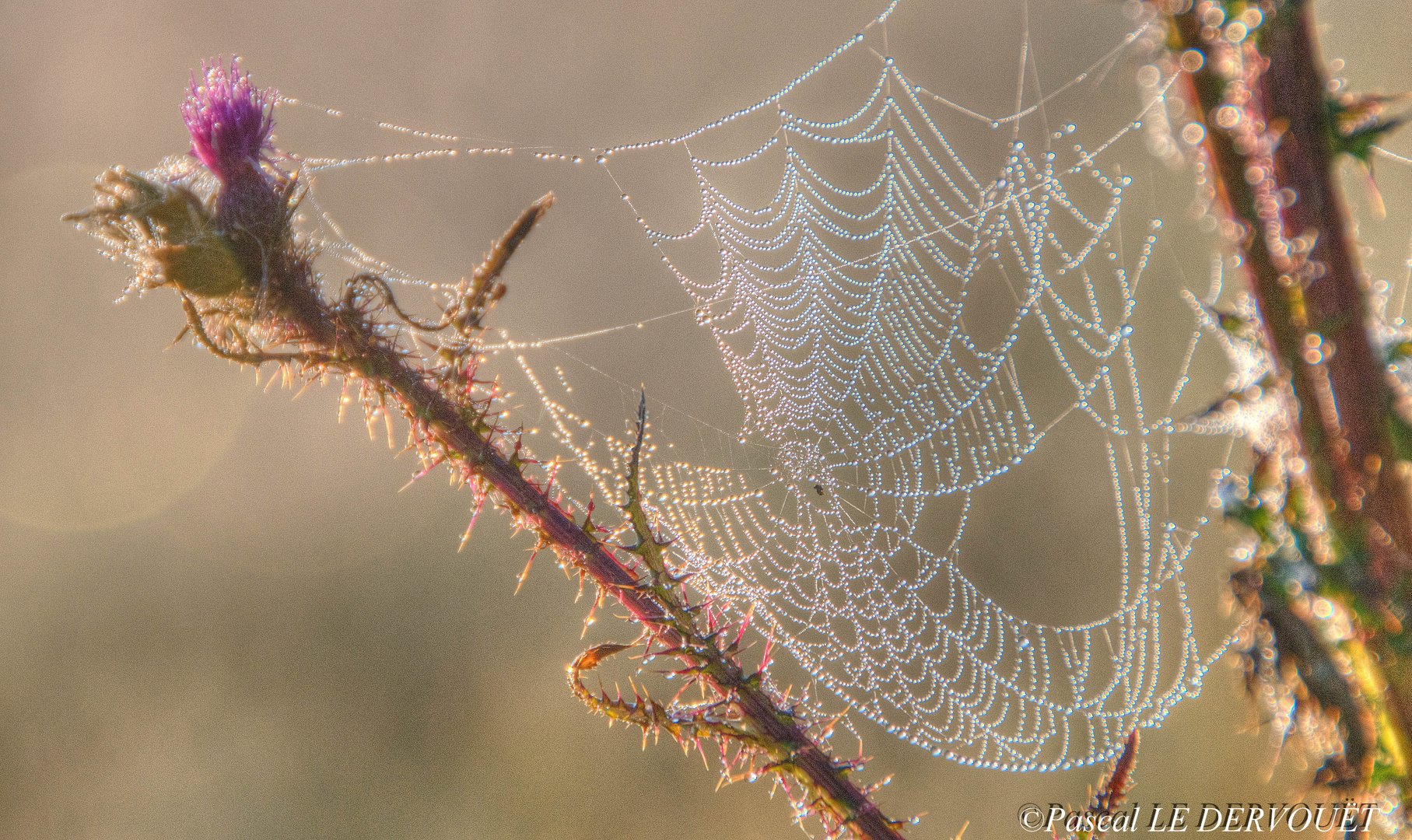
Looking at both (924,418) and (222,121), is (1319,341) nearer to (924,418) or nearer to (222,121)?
(222,121)

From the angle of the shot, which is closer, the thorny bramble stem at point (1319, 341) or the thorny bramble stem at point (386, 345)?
the thorny bramble stem at point (1319, 341)

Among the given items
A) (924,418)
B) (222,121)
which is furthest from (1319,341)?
(924,418)

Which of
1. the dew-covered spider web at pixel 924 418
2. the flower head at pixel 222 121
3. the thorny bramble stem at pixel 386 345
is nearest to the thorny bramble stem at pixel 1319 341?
the thorny bramble stem at pixel 386 345

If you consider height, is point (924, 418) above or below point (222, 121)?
below

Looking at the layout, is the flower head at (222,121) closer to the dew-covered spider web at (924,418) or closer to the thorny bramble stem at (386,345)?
the thorny bramble stem at (386,345)

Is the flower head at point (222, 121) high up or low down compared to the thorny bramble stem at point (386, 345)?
up

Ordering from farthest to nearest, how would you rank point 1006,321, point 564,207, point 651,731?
point 1006,321 < point 564,207 < point 651,731

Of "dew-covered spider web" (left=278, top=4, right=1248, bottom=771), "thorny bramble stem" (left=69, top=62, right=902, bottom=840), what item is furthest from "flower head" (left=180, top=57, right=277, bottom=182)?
"dew-covered spider web" (left=278, top=4, right=1248, bottom=771)

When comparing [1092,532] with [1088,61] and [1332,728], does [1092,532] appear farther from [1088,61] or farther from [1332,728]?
[1332,728]

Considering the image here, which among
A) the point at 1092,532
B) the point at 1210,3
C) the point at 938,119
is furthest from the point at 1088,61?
the point at 1210,3
